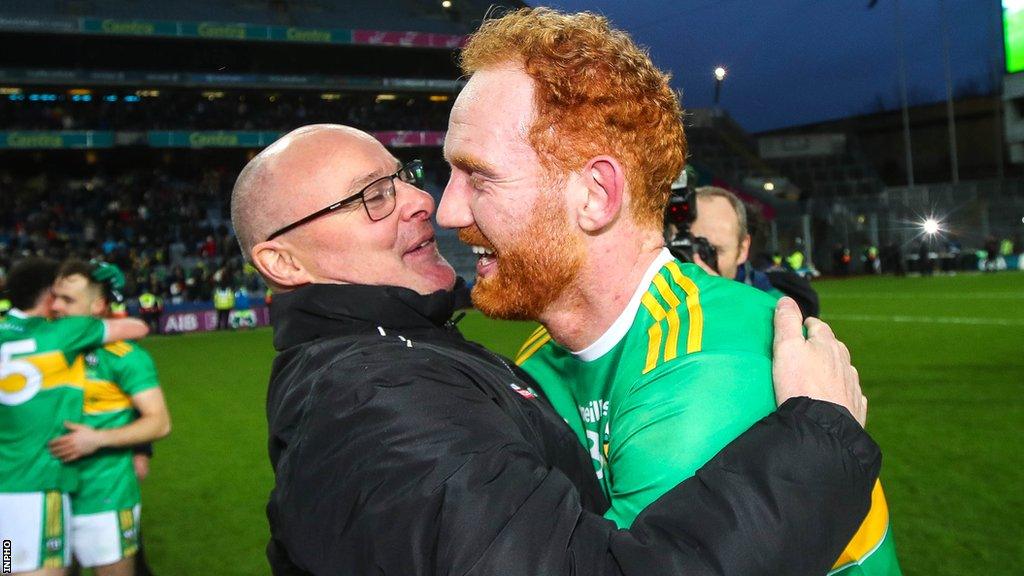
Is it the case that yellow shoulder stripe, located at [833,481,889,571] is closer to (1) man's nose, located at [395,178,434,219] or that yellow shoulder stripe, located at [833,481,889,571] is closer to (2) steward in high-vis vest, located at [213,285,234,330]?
(1) man's nose, located at [395,178,434,219]

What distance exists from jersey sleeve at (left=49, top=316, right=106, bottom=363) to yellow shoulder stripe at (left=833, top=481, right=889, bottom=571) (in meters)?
4.34

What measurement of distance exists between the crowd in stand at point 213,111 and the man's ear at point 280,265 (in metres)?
39.9

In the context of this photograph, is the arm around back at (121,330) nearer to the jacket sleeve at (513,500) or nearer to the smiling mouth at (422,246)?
the smiling mouth at (422,246)

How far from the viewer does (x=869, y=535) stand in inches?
63.1

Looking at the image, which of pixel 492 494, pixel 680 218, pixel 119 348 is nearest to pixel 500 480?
pixel 492 494

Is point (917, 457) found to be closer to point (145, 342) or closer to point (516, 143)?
point (516, 143)

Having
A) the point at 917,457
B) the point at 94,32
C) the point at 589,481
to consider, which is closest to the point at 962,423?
the point at 917,457

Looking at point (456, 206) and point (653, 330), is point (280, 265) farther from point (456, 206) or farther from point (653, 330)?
point (653, 330)

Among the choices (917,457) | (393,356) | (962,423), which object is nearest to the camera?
(393,356)

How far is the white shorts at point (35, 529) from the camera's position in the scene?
4.25 m

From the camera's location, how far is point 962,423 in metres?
8.48

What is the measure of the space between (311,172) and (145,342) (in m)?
25.2

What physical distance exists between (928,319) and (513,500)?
60.9 feet

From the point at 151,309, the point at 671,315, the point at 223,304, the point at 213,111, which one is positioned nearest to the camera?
the point at 671,315
